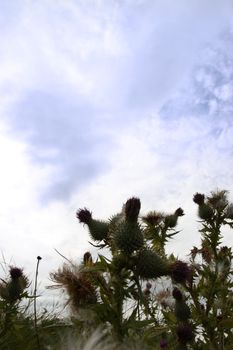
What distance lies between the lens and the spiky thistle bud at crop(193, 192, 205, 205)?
32.3 feet

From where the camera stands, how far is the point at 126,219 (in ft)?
18.2

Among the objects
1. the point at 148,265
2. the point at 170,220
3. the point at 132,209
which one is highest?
the point at 170,220

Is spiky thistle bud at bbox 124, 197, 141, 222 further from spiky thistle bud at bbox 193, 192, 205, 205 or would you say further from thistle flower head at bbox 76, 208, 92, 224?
spiky thistle bud at bbox 193, 192, 205, 205

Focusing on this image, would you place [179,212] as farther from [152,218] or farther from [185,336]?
[185,336]

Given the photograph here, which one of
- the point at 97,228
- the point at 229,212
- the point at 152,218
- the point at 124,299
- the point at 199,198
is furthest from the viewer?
the point at 199,198

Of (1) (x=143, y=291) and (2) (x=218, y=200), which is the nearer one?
(1) (x=143, y=291)

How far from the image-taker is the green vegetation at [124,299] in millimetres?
4148

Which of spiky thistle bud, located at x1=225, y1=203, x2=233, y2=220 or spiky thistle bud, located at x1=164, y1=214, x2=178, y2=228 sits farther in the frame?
spiky thistle bud, located at x1=164, y1=214, x2=178, y2=228

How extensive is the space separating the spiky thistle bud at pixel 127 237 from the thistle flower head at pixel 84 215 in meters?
1.06

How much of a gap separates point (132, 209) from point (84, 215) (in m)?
1.36

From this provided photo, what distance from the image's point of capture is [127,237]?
4773mm

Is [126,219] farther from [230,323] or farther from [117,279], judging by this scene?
[230,323]

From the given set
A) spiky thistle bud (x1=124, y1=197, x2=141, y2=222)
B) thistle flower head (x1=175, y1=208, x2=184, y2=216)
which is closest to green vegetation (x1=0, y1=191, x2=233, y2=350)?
spiky thistle bud (x1=124, y1=197, x2=141, y2=222)

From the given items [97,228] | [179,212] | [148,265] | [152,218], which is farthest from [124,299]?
[179,212]
